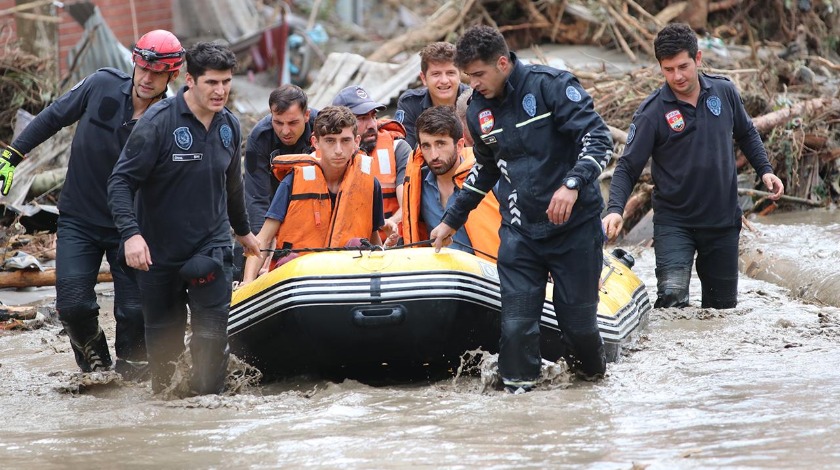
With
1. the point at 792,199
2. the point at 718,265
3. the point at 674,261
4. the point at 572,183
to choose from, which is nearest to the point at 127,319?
the point at 572,183

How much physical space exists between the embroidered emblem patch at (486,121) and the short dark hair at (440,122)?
2.97 ft

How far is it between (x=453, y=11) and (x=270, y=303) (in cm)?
927

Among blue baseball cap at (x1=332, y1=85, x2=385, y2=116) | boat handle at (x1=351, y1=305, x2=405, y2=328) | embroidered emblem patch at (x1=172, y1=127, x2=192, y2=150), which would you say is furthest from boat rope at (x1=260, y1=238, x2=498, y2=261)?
blue baseball cap at (x1=332, y1=85, x2=385, y2=116)

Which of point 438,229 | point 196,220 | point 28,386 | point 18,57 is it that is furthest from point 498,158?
point 18,57

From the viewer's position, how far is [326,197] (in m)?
6.26

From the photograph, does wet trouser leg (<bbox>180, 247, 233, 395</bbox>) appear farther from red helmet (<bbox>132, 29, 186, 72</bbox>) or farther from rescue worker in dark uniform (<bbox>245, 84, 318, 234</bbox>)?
rescue worker in dark uniform (<bbox>245, 84, 318, 234</bbox>)

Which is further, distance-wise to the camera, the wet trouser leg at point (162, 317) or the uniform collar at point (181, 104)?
the wet trouser leg at point (162, 317)

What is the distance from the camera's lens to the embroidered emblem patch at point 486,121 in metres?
5.14

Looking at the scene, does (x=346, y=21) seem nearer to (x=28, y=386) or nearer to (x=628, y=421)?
(x=28, y=386)

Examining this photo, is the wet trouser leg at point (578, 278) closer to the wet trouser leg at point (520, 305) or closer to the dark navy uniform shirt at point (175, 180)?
the wet trouser leg at point (520, 305)

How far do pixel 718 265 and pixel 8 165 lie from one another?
3.96 metres

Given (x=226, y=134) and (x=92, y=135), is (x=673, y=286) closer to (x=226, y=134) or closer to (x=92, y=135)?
(x=226, y=134)

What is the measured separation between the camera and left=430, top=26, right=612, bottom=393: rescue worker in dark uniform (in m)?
5.01

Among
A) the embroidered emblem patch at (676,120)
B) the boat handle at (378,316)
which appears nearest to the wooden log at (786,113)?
the embroidered emblem patch at (676,120)
